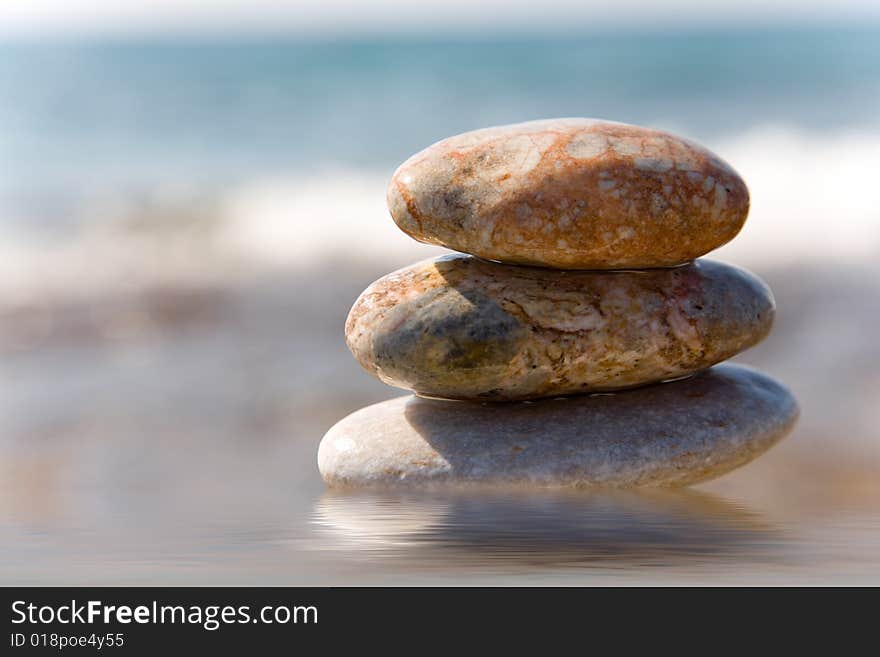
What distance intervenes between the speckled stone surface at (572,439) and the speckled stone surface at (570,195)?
0.71 meters

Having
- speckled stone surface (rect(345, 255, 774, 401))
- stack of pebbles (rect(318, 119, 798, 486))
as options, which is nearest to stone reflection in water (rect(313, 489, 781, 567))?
stack of pebbles (rect(318, 119, 798, 486))

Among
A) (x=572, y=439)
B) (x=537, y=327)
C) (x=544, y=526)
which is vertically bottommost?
(x=544, y=526)

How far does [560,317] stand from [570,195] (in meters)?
0.58

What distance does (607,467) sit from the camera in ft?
17.5

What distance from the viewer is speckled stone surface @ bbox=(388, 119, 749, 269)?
517 cm

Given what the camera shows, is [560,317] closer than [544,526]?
No

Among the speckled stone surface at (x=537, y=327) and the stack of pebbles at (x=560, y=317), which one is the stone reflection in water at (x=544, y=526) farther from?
the speckled stone surface at (x=537, y=327)

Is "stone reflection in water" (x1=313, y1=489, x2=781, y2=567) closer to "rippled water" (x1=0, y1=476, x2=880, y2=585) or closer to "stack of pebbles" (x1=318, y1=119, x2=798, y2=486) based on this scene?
"rippled water" (x1=0, y1=476, x2=880, y2=585)

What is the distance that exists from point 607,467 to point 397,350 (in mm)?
1097

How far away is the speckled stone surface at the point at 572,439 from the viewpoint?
5.34m

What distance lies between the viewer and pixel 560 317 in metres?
5.38

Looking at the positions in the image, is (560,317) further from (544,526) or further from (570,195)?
(544,526)

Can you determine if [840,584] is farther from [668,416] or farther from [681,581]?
[668,416]

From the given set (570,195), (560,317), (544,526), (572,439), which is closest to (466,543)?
(544,526)
